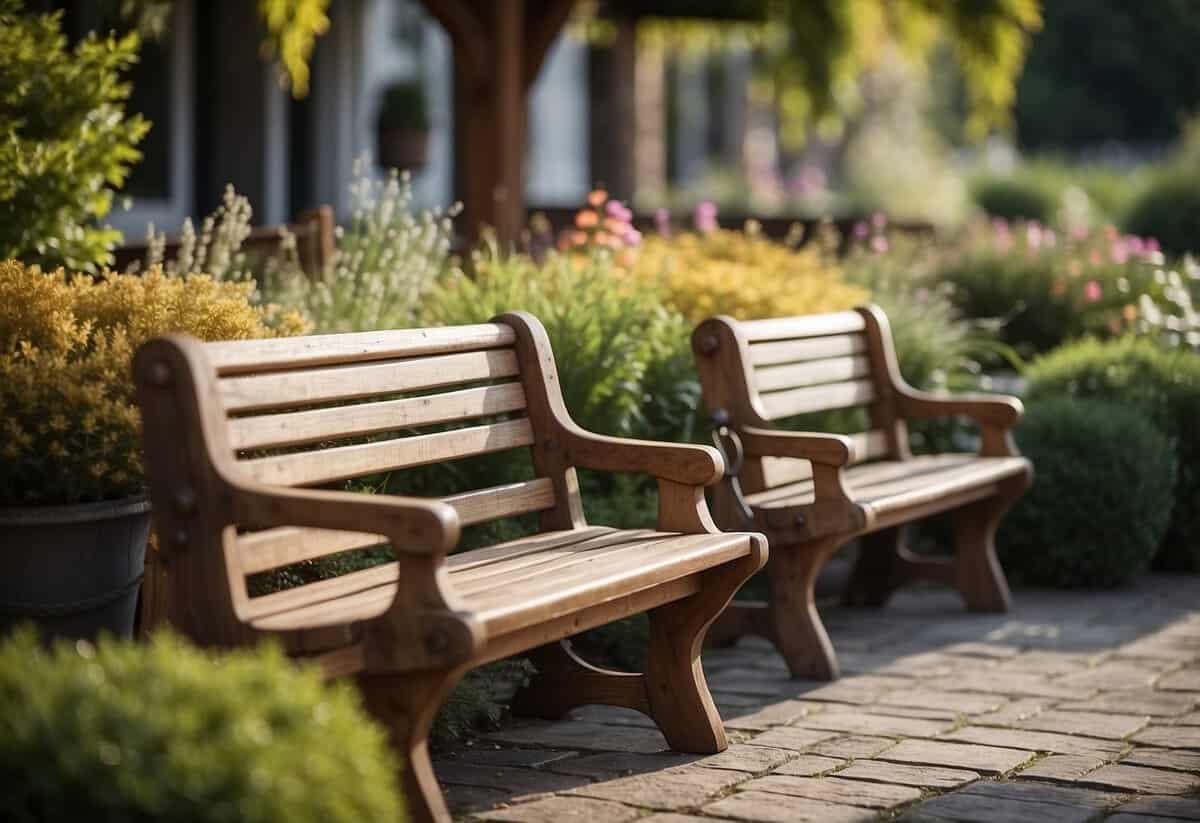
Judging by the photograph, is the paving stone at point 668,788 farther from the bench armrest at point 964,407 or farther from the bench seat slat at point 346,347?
the bench armrest at point 964,407

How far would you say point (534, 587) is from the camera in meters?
3.57

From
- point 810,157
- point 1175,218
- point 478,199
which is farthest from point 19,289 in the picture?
point 810,157

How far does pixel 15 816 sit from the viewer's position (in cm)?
248

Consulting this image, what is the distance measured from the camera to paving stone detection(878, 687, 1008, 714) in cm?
→ 485

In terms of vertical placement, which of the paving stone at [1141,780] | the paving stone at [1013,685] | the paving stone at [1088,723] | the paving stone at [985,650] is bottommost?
the paving stone at [985,650]

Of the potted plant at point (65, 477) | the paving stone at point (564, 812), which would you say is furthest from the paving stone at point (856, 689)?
the potted plant at point (65, 477)

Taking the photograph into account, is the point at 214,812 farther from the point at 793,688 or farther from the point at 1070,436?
the point at 1070,436

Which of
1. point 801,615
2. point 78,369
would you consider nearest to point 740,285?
point 801,615

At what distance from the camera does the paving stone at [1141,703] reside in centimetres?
482

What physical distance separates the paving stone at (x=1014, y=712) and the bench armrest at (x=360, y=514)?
2023 mm

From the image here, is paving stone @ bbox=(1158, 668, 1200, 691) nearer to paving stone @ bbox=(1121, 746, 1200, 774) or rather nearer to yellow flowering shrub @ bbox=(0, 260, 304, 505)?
paving stone @ bbox=(1121, 746, 1200, 774)

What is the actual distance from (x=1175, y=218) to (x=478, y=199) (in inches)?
255

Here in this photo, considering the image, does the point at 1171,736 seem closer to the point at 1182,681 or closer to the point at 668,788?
the point at 1182,681

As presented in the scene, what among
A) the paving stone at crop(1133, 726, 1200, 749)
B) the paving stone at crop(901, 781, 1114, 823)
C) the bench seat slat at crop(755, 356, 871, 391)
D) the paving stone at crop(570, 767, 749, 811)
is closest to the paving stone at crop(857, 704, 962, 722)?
the paving stone at crop(1133, 726, 1200, 749)
